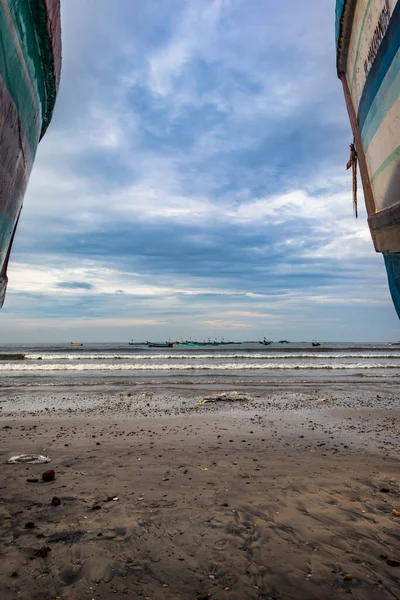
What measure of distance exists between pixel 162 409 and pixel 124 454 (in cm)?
499

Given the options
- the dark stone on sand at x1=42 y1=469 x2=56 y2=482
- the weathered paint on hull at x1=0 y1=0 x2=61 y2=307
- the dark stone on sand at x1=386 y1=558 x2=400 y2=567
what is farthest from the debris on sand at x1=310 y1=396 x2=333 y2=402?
the weathered paint on hull at x1=0 y1=0 x2=61 y2=307

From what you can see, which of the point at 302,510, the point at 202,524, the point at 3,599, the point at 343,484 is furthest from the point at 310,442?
the point at 3,599

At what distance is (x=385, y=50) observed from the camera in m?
2.52

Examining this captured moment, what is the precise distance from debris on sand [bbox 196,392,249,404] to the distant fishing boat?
10139 mm

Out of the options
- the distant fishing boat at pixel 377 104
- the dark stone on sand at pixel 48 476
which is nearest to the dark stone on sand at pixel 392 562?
the distant fishing boat at pixel 377 104

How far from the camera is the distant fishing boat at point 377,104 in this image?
2473 mm

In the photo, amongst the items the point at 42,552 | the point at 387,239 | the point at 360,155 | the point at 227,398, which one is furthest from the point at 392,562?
the point at 227,398

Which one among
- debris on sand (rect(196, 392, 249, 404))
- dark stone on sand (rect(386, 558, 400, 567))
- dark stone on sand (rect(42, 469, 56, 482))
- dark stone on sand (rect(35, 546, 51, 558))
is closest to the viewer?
dark stone on sand (rect(386, 558, 400, 567))

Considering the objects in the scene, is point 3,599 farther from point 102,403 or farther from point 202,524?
point 102,403

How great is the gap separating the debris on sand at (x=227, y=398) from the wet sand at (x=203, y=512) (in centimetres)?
387

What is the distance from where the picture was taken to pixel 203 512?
3975 millimetres

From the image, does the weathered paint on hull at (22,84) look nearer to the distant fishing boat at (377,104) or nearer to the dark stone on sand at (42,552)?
the distant fishing boat at (377,104)

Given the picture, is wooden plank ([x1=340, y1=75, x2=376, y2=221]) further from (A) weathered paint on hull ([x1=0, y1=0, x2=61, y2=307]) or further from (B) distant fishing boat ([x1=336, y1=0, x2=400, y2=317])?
(A) weathered paint on hull ([x1=0, y1=0, x2=61, y2=307])

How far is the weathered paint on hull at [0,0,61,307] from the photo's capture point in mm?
2529
